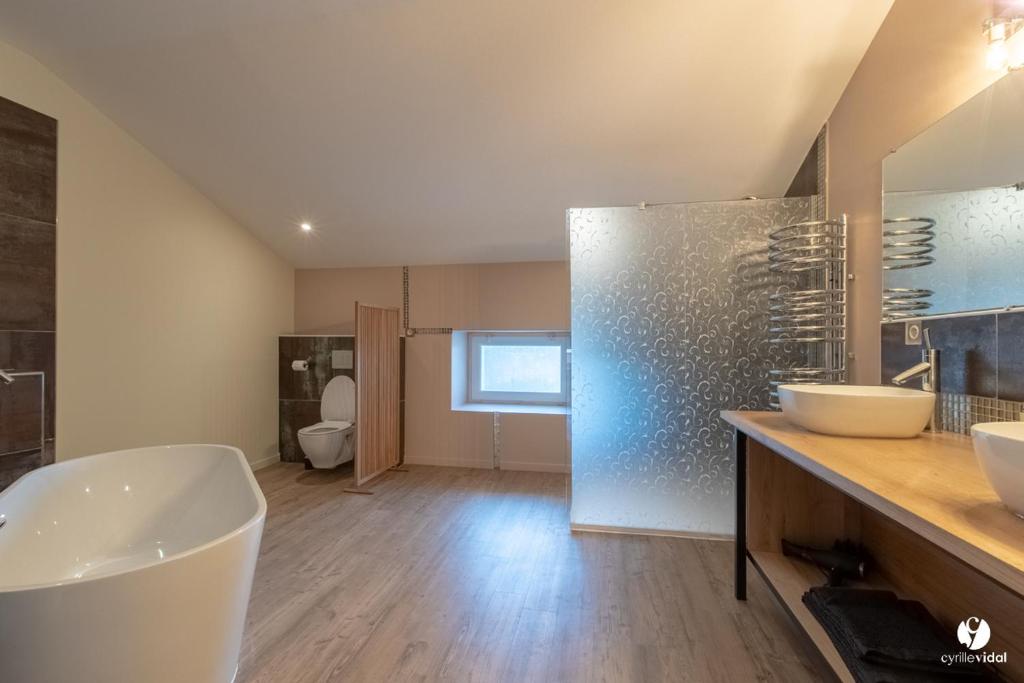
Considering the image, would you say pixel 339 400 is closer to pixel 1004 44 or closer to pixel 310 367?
pixel 310 367

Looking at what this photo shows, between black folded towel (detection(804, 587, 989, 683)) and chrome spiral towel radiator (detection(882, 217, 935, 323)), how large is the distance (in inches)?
40.2

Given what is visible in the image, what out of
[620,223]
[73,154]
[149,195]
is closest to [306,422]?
[149,195]

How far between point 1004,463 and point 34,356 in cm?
358

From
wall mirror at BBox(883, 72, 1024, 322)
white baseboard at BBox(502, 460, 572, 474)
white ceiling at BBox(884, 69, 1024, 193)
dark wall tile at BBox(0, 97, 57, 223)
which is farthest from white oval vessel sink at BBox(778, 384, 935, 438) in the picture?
dark wall tile at BBox(0, 97, 57, 223)

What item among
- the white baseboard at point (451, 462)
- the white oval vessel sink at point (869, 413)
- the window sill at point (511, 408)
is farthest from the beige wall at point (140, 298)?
the white oval vessel sink at point (869, 413)

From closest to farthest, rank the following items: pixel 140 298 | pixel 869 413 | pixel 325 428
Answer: pixel 869 413 < pixel 140 298 < pixel 325 428

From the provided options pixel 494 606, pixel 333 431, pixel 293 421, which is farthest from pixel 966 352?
pixel 293 421

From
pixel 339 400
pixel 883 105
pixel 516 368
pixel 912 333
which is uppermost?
pixel 883 105

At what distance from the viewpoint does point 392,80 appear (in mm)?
2189

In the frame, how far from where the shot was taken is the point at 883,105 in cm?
186

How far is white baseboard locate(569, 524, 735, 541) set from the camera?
2473 millimetres

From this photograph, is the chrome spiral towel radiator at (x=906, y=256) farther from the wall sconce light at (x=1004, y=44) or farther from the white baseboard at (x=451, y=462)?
the white baseboard at (x=451, y=462)

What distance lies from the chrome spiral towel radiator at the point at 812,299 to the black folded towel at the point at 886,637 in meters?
1.07

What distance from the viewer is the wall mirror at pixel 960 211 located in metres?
1.26
